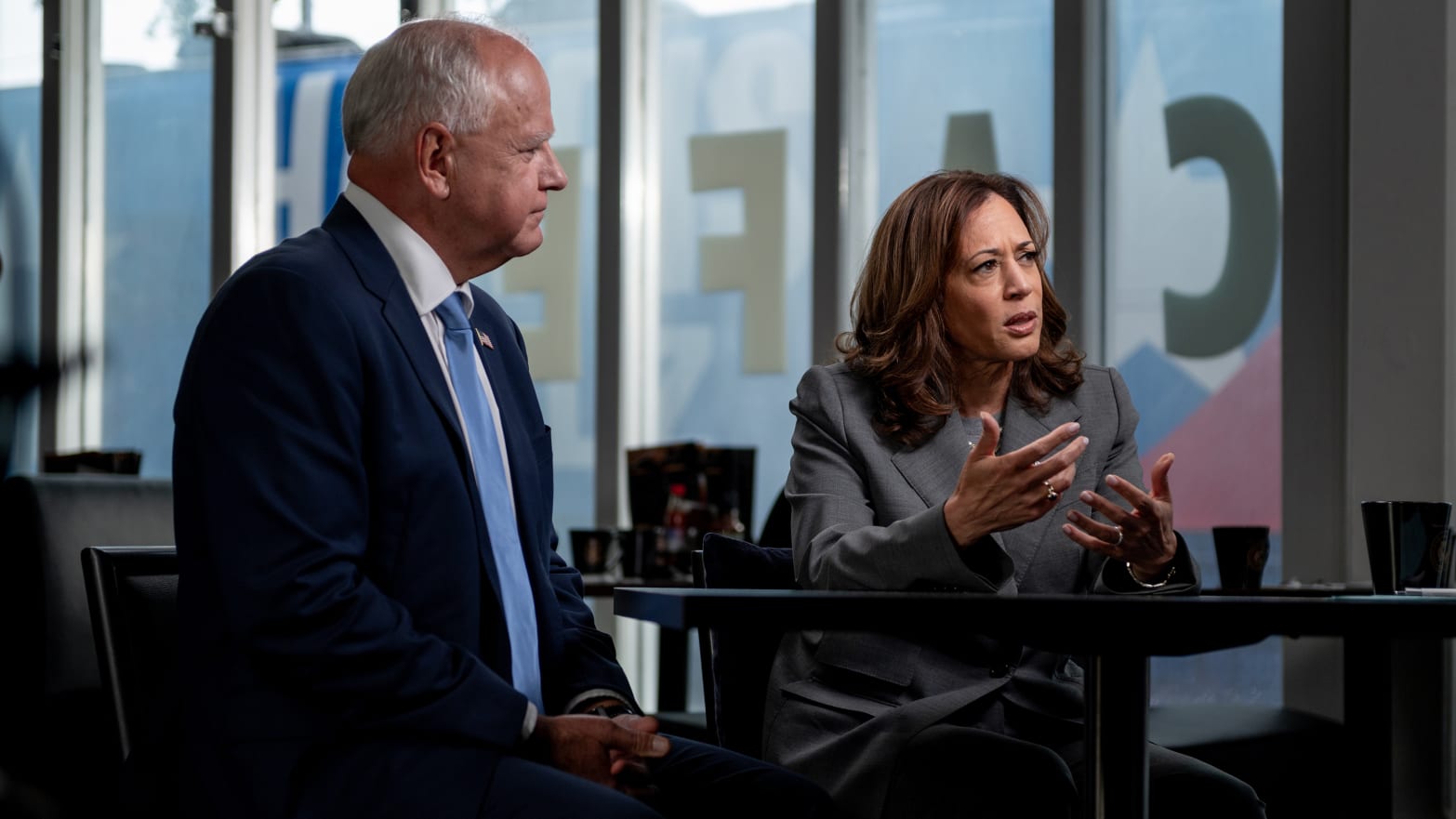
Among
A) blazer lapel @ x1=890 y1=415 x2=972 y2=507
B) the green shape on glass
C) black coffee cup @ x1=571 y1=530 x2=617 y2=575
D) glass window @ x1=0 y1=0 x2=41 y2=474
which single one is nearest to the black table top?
blazer lapel @ x1=890 y1=415 x2=972 y2=507

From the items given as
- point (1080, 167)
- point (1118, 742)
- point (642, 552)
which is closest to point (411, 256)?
point (1118, 742)

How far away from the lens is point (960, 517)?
5.11 feet

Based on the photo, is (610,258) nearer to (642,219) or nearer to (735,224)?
(642,219)

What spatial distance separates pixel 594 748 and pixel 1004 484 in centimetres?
50

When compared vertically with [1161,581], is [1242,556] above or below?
below

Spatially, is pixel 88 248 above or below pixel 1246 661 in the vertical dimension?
above

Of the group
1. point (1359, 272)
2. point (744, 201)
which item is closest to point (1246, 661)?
point (1359, 272)

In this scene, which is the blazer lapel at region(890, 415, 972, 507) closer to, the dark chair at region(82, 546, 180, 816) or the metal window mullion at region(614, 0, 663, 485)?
the dark chair at region(82, 546, 180, 816)

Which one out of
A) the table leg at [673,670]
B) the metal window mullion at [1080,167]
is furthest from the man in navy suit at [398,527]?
the metal window mullion at [1080,167]

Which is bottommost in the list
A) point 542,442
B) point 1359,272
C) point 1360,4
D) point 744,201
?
point 542,442

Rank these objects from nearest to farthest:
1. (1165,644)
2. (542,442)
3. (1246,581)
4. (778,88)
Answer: (1165,644), (542,442), (1246,581), (778,88)

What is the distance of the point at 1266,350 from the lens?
11.8ft

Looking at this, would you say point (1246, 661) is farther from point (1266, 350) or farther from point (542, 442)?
point (542, 442)

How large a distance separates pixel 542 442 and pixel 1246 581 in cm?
170
